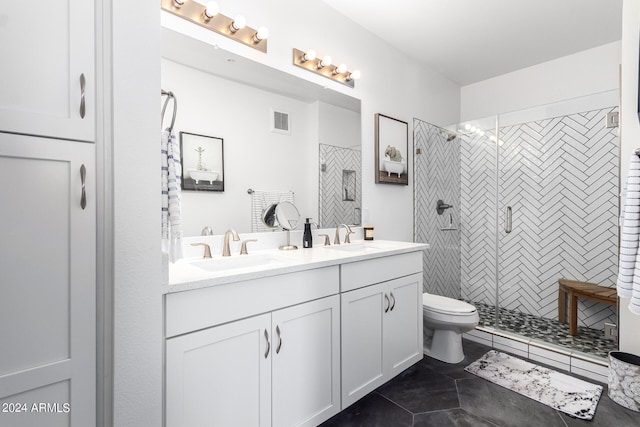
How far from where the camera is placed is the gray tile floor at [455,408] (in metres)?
1.73

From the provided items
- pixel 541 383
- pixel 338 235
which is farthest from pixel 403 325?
pixel 541 383

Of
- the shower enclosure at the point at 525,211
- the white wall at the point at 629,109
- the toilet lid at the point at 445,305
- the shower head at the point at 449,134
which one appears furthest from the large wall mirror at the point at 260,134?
the white wall at the point at 629,109

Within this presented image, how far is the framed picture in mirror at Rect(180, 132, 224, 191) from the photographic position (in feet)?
5.61

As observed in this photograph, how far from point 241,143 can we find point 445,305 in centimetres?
189

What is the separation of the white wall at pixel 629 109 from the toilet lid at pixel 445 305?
87 cm

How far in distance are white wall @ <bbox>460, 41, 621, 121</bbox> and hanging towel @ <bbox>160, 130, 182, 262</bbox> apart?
12.0 ft

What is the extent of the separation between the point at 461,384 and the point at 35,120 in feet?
8.26

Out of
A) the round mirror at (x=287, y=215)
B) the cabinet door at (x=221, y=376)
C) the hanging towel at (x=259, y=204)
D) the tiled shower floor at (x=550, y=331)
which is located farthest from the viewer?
the tiled shower floor at (x=550, y=331)

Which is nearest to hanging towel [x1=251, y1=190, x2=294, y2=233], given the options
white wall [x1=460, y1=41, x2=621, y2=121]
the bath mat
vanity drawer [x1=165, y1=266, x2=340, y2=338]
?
vanity drawer [x1=165, y1=266, x2=340, y2=338]

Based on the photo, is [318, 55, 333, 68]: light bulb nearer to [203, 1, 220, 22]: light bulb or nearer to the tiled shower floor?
[203, 1, 220, 22]: light bulb

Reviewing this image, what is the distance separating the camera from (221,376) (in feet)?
4.17

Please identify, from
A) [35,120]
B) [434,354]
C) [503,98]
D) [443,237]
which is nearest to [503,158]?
[503,98]

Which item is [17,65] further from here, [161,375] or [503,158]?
[503,158]

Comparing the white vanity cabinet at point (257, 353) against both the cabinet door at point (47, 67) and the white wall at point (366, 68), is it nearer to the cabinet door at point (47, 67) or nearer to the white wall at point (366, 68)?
the cabinet door at point (47, 67)
